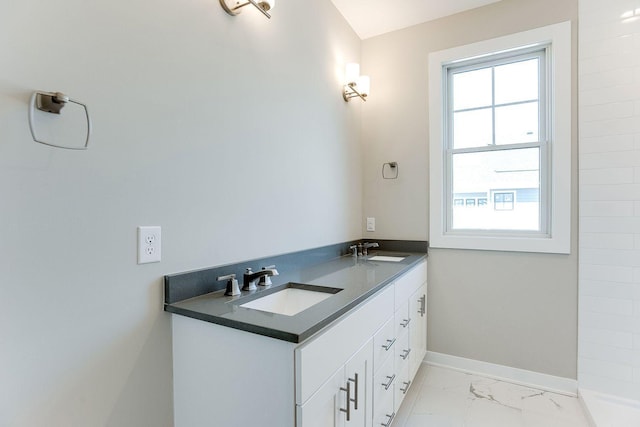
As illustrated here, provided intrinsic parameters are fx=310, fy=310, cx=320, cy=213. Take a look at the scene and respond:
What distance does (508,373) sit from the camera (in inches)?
88.0

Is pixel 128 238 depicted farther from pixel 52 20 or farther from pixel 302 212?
pixel 302 212

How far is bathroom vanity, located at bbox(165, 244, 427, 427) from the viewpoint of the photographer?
0.88 meters

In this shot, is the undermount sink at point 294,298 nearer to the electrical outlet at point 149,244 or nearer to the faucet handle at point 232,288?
the faucet handle at point 232,288

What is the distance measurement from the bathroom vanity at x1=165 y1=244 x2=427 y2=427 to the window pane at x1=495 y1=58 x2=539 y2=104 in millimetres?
1810

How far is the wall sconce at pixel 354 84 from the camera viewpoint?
238 centimetres

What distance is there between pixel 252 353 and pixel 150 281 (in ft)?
1.44

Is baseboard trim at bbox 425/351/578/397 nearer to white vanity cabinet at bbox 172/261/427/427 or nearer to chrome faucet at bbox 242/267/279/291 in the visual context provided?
white vanity cabinet at bbox 172/261/427/427

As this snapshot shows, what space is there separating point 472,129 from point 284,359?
7.54ft

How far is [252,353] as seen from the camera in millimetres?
931

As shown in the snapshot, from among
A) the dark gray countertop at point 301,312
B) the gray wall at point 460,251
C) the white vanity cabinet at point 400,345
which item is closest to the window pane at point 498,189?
the gray wall at point 460,251

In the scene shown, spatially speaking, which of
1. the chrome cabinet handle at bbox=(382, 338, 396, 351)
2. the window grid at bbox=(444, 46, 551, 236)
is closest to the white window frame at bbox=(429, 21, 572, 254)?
the window grid at bbox=(444, 46, 551, 236)

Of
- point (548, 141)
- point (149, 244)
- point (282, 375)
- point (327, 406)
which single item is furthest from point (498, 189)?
point (149, 244)

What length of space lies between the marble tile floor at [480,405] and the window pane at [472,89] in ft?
6.77

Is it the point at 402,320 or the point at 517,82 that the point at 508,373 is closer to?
the point at 402,320
